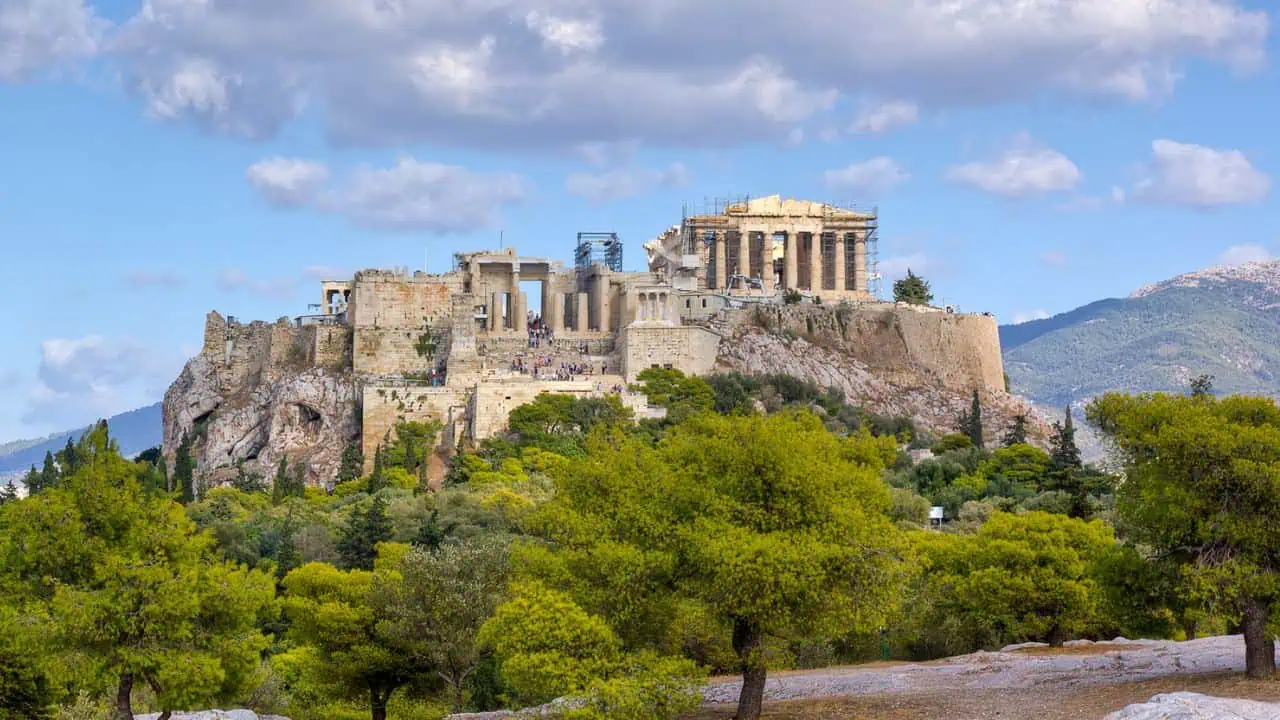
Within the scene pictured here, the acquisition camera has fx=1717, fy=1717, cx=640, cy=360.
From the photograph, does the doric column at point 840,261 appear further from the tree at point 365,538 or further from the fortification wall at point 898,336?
the tree at point 365,538

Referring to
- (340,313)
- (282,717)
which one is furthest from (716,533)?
(340,313)

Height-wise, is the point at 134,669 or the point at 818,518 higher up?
the point at 818,518

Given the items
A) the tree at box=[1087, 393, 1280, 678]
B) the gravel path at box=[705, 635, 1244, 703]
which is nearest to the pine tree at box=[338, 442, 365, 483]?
the gravel path at box=[705, 635, 1244, 703]

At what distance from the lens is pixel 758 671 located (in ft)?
117

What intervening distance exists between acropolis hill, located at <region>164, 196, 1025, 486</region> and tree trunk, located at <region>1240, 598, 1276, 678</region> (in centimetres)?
5459

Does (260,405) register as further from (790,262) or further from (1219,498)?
(1219,498)

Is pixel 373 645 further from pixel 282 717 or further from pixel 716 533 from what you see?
pixel 716 533

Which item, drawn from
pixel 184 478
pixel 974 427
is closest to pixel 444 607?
pixel 184 478

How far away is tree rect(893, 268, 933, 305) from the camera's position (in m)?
115

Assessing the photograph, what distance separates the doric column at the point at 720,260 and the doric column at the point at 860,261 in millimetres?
8729

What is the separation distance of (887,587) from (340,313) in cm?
7119

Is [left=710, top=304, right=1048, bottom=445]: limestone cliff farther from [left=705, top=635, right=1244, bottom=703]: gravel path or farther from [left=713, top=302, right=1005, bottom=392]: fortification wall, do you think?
[left=705, top=635, right=1244, bottom=703]: gravel path

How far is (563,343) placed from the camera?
97125 millimetres

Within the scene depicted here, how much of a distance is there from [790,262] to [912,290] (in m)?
10.5
